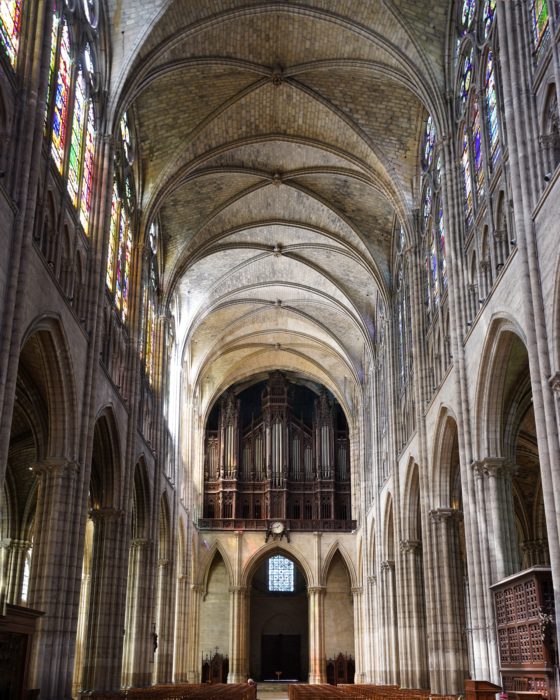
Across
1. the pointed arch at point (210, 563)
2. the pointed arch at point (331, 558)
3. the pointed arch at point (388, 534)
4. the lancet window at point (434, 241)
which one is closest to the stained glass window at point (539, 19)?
the lancet window at point (434, 241)

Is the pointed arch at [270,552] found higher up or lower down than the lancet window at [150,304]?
lower down

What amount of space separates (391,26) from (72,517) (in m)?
15.5

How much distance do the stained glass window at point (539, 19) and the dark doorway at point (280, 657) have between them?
4109 cm

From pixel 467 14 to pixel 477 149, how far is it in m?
3.90

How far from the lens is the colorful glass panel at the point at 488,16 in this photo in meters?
18.4

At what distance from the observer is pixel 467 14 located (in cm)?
2067

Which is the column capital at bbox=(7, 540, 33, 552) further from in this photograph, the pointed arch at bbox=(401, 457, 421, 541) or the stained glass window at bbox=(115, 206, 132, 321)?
the pointed arch at bbox=(401, 457, 421, 541)

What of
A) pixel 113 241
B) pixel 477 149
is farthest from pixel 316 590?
pixel 477 149

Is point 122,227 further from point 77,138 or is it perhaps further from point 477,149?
point 477,149

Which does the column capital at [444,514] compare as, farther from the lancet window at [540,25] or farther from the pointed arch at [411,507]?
the lancet window at [540,25]

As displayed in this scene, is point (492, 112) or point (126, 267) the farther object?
point (126, 267)

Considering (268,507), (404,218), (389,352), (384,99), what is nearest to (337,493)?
(268,507)

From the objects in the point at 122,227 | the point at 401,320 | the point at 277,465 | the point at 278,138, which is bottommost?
the point at 277,465

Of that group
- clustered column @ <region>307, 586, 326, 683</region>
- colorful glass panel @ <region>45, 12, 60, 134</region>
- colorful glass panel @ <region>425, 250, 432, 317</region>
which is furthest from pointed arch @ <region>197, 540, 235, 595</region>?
colorful glass panel @ <region>45, 12, 60, 134</region>
